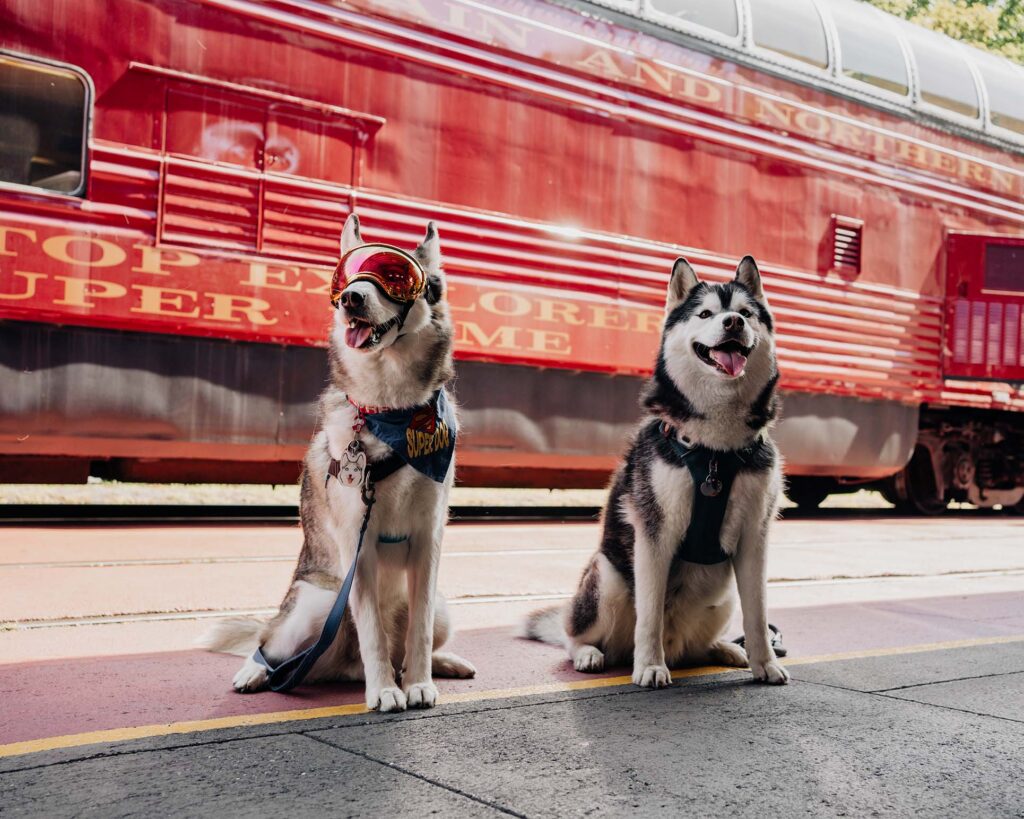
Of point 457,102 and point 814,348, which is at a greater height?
point 457,102

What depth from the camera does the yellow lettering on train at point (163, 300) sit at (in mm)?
7344

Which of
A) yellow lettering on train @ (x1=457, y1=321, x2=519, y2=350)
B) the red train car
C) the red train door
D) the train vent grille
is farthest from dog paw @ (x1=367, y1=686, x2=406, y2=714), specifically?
the red train door

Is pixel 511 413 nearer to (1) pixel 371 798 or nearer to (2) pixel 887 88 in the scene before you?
(2) pixel 887 88

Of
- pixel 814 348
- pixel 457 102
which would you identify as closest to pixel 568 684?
pixel 457 102

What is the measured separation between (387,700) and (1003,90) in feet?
39.4

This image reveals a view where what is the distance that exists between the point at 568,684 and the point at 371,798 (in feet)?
4.41

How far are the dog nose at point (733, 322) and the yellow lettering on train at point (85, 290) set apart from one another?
5.05 metres

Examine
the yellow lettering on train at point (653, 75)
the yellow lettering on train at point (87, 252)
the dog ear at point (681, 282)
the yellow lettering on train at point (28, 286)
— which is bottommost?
the dog ear at point (681, 282)

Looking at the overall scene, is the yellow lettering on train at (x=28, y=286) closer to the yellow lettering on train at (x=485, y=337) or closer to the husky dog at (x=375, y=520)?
the yellow lettering on train at (x=485, y=337)

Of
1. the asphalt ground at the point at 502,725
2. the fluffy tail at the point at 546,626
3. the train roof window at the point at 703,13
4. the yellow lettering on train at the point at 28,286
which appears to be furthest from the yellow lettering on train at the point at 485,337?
the fluffy tail at the point at 546,626

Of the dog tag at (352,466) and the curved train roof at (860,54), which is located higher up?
the curved train roof at (860,54)

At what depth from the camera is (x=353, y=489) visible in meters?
3.14

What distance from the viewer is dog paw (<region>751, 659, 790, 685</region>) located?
3.64 meters

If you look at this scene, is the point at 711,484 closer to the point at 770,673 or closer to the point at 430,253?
the point at 770,673
